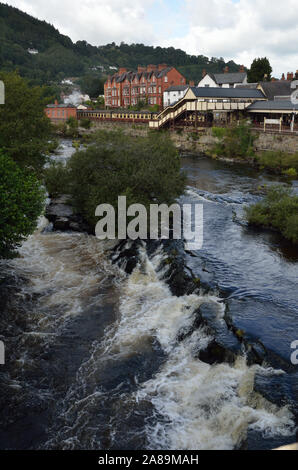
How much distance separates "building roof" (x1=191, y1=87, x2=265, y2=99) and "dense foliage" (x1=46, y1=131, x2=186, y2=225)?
37.9m

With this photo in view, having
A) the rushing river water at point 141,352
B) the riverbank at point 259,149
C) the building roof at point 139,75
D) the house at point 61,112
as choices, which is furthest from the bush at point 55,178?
the building roof at point 139,75

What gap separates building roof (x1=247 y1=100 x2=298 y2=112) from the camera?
5138 centimetres

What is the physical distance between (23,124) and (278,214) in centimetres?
1895

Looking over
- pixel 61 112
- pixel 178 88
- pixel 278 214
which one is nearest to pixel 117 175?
pixel 278 214

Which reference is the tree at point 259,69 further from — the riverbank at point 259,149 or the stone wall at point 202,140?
the riverbank at point 259,149

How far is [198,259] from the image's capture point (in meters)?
22.5

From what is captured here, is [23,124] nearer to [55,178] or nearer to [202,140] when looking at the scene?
[55,178]

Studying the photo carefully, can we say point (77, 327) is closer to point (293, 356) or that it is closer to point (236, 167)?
point (293, 356)

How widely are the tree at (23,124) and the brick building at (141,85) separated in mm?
70116
